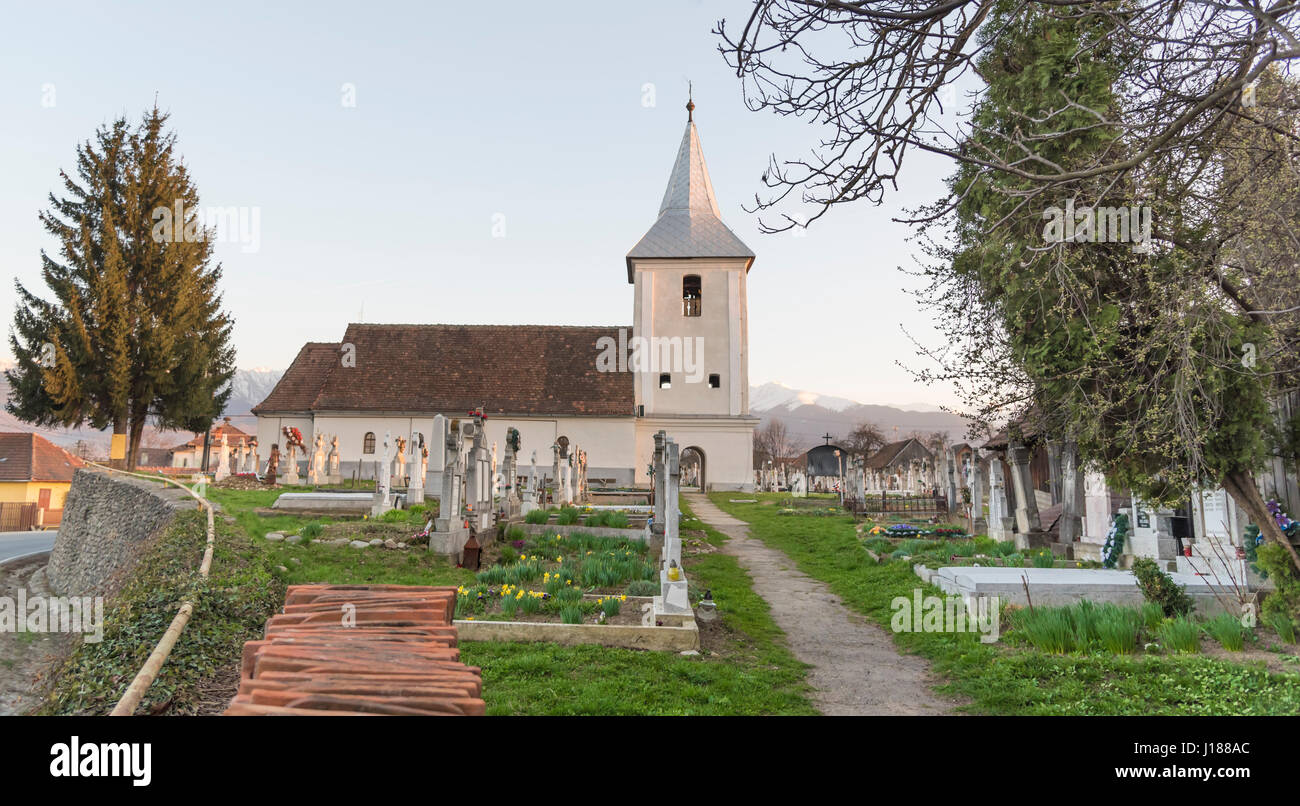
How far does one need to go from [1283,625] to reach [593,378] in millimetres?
31736

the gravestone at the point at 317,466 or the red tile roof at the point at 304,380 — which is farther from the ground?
the red tile roof at the point at 304,380

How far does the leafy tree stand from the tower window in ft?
74.3

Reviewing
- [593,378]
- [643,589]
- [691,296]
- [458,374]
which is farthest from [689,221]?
[643,589]

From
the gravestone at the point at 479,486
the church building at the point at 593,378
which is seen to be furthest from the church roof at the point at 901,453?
the gravestone at the point at 479,486

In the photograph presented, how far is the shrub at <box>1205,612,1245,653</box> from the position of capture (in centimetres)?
697

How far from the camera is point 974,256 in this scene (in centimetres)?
1102

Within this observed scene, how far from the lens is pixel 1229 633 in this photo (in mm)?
7004

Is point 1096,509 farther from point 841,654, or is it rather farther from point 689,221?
point 689,221

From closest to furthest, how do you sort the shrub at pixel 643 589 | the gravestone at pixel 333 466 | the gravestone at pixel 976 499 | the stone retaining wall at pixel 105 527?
the shrub at pixel 643 589 < the stone retaining wall at pixel 105 527 < the gravestone at pixel 976 499 < the gravestone at pixel 333 466

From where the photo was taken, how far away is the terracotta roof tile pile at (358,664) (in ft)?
9.59

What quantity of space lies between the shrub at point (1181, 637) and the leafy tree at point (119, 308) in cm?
3382

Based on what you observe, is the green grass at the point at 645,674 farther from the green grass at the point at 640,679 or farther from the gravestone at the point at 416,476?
the gravestone at the point at 416,476
